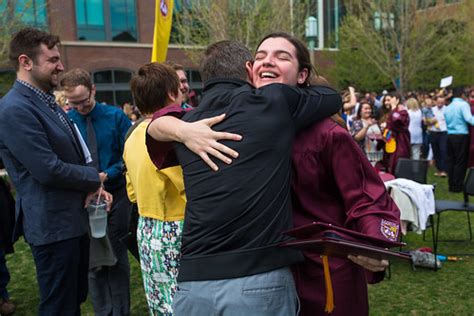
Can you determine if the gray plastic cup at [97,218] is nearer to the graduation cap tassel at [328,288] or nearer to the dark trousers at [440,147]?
the graduation cap tassel at [328,288]

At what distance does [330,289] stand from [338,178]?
0.43 meters

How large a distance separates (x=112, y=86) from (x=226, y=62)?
91.0ft

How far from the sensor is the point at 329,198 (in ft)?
6.29

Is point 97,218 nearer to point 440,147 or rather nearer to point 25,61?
point 25,61

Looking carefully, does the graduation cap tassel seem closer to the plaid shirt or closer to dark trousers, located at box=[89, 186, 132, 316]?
the plaid shirt

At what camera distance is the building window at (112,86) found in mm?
28000

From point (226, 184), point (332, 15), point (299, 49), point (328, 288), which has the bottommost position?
point (328, 288)

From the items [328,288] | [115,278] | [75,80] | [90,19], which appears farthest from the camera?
[90,19]

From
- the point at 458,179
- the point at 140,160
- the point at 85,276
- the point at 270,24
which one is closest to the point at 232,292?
the point at 140,160

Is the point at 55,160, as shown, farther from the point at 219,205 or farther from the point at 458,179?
the point at 458,179

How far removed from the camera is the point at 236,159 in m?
1.70

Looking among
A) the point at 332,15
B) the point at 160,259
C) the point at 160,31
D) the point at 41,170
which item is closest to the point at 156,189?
the point at 160,259

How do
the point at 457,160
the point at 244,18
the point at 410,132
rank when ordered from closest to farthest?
1. the point at 457,160
2. the point at 410,132
3. the point at 244,18

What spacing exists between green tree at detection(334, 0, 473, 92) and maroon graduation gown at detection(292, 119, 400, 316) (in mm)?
22480
